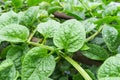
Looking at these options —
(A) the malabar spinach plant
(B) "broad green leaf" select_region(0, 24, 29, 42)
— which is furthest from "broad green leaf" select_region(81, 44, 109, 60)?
(B) "broad green leaf" select_region(0, 24, 29, 42)

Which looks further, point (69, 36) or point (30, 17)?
point (30, 17)

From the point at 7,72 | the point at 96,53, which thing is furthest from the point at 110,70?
the point at 7,72

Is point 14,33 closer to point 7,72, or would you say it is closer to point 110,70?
point 7,72

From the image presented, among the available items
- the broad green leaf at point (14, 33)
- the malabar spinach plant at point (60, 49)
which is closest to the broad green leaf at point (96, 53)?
the malabar spinach plant at point (60, 49)

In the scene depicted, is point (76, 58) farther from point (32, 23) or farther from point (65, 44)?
point (32, 23)

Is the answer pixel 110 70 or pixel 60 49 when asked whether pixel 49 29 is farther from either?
pixel 110 70

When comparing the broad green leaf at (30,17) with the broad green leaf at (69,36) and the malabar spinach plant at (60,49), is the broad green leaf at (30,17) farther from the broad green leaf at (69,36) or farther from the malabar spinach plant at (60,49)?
the broad green leaf at (69,36)
